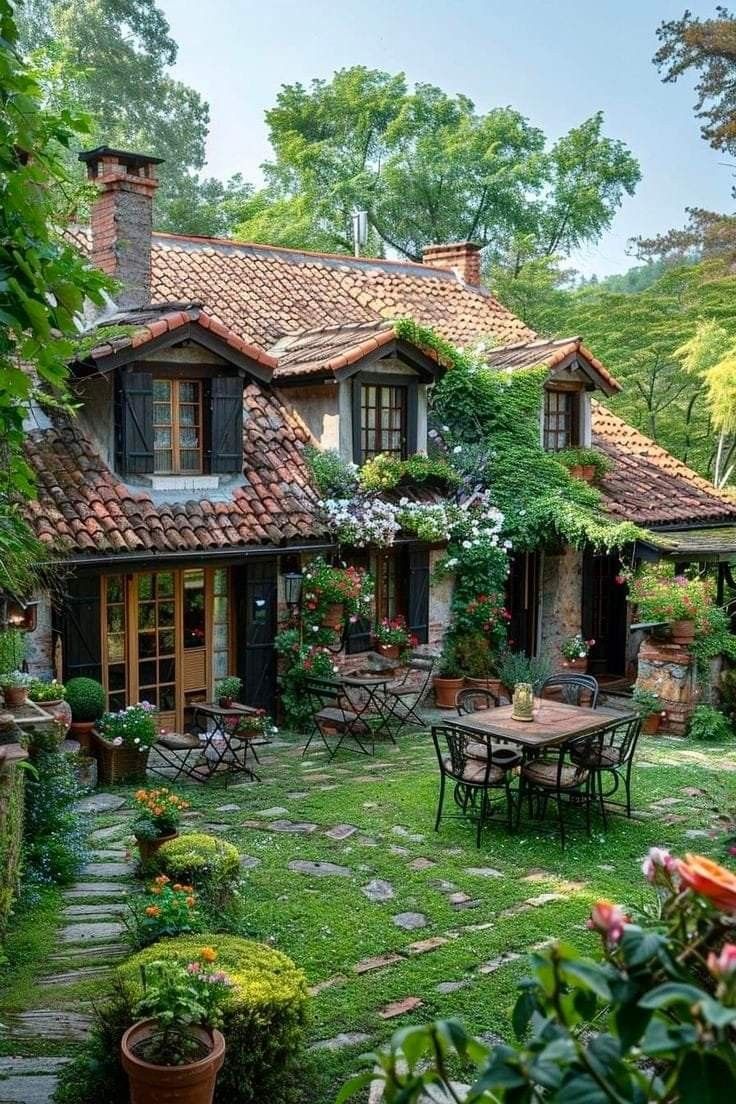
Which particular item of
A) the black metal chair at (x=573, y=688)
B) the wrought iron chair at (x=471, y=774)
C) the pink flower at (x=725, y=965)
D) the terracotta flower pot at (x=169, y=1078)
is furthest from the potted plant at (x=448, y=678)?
the pink flower at (x=725, y=965)

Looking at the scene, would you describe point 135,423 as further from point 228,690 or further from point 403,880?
point 403,880

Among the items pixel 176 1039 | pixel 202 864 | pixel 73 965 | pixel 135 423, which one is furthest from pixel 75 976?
pixel 135 423

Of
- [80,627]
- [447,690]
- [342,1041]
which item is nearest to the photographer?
[342,1041]

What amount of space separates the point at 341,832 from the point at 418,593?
5801mm

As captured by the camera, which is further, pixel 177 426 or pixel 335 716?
pixel 177 426

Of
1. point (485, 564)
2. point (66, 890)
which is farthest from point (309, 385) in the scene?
point (66, 890)

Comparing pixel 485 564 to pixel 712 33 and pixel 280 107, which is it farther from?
pixel 280 107

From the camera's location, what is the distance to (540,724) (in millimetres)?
9055

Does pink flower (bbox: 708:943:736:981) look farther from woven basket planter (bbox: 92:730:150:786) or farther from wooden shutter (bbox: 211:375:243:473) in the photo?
wooden shutter (bbox: 211:375:243:473)

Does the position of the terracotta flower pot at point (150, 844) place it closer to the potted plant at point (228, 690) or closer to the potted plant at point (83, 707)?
the potted plant at point (83, 707)

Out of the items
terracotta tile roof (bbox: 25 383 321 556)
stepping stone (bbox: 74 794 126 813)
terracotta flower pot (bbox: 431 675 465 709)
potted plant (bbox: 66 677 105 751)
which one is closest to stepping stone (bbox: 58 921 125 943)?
stepping stone (bbox: 74 794 126 813)

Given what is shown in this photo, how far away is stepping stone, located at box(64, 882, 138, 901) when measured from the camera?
6.95 m

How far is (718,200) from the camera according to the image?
71.5ft

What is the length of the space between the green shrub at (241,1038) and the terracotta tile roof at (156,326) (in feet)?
23.6
